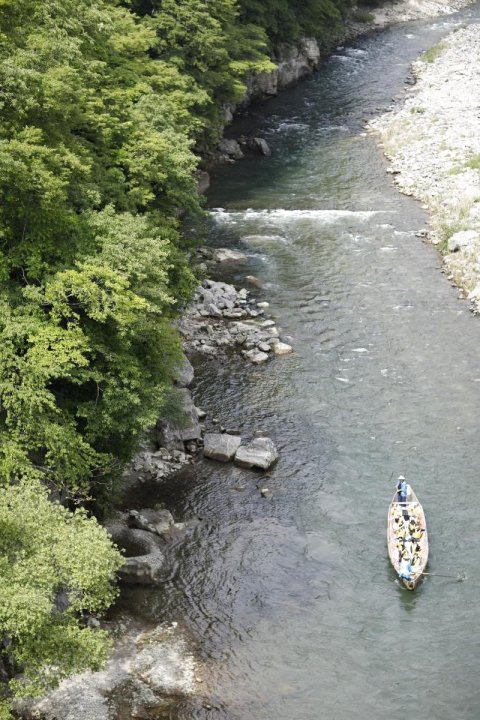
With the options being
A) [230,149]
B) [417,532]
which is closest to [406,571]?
[417,532]

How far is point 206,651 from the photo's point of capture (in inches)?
827

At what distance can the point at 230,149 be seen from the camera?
173 feet

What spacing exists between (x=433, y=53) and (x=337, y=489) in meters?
52.6

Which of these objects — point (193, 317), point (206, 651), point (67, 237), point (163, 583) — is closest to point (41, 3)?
point (67, 237)

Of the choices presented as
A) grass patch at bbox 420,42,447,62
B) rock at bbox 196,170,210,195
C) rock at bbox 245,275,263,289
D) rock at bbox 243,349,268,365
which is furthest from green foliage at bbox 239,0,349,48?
rock at bbox 243,349,268,365

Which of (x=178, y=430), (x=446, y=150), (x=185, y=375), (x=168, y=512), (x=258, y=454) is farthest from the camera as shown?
(x=446, y=150)

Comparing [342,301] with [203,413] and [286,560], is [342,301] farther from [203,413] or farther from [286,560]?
[286,560]

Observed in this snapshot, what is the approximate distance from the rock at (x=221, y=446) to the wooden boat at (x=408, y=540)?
5.77 m

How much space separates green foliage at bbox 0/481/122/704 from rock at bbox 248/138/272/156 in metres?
38.8

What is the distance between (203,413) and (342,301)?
10.1 metres

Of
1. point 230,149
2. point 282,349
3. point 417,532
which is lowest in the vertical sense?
point 417,532

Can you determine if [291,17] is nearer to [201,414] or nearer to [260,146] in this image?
[260,146]

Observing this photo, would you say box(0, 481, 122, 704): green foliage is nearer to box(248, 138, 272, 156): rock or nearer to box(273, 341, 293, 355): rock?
box(273, 341, 293, 355): rock

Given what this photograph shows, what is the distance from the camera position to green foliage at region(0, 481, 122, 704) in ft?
50.0
